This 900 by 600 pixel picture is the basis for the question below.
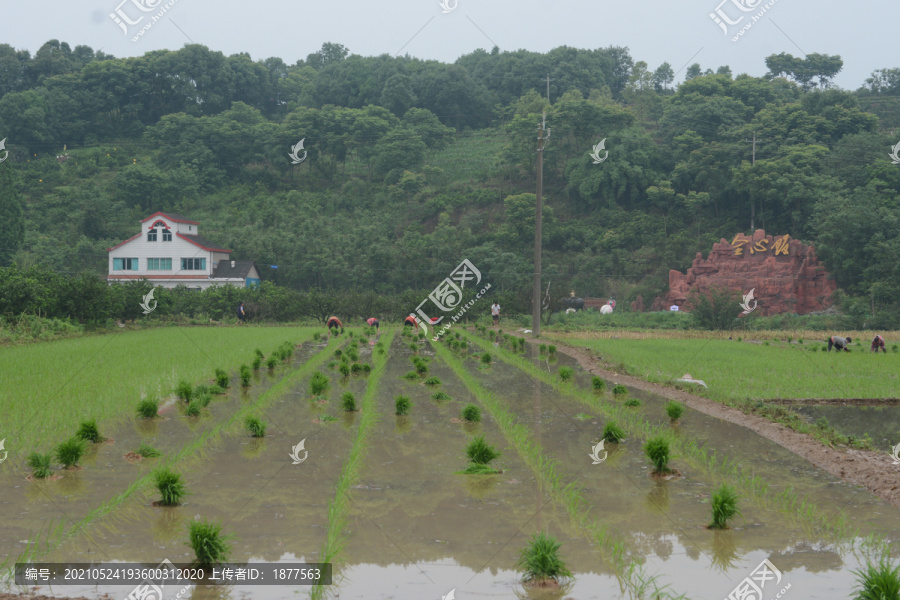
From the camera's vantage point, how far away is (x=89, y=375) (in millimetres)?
13875

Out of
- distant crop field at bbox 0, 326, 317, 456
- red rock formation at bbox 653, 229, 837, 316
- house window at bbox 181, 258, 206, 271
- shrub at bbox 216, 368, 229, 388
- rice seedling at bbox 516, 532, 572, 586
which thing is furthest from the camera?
house window at bbox 181, 258, 206, 271

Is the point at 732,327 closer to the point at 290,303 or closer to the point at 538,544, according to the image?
the point at 290,303

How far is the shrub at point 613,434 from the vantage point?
9609 millimetres

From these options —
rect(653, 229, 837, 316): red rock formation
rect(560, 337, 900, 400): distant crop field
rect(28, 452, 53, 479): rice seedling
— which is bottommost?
rect(560, 337, 900, 400): distant crop field

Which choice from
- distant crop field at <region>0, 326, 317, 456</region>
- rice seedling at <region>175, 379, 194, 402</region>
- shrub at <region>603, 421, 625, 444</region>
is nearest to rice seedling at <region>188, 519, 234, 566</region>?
distant crop field at <region>0, 326, 317, 456</region>

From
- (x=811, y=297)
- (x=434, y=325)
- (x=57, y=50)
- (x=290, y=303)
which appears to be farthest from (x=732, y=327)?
(x=57, y=50)

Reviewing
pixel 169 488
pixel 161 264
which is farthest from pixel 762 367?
pixel 161 264

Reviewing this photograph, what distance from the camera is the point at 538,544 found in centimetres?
514

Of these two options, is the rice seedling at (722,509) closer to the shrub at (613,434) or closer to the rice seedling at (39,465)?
the shrub at (613,434)

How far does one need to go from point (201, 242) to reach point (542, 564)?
4487cm

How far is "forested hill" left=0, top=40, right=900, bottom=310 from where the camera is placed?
48.6m

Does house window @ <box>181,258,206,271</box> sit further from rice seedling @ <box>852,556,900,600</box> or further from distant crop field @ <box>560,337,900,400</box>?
rice seedling @ <box>852,556,900,600</box>

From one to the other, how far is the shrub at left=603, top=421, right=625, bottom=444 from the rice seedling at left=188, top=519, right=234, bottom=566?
5.88 m

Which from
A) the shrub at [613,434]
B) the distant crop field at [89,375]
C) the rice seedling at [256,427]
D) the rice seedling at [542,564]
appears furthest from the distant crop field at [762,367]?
the distant crop field at [89,375]
